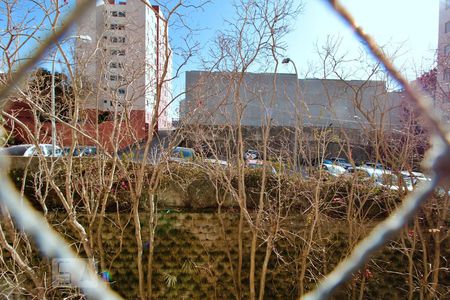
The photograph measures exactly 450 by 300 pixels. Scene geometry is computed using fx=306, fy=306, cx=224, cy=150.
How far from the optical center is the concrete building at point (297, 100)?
454 cm

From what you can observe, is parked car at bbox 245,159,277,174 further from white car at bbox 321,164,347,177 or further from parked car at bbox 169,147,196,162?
parked car at bbox 169,147,196,162

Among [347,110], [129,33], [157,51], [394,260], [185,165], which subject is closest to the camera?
[157,51]

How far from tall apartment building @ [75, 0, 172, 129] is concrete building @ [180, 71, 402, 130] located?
56 cm

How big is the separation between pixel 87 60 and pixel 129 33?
810 millimetres

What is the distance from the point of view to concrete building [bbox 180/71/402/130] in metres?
4.54

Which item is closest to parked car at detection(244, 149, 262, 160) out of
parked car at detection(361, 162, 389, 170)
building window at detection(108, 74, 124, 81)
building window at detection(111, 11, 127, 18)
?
parked car at detection(361, 162, 389, 170)

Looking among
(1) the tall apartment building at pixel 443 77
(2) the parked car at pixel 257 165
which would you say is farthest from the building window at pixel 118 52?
(1) the tall apartment building at pixel 443 77

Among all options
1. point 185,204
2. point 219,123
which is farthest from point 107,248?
point 219,123

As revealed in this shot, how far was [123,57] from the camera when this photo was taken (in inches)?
182

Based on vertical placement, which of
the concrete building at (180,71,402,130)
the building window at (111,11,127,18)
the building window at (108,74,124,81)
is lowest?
the concrete building at (180,71,402,130)

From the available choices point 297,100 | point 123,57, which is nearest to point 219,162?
point 297,100

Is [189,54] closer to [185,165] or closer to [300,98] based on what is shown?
[300,98]

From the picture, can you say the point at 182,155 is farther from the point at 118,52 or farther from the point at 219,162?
the point at 118,52

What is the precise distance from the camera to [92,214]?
475 centimetres
